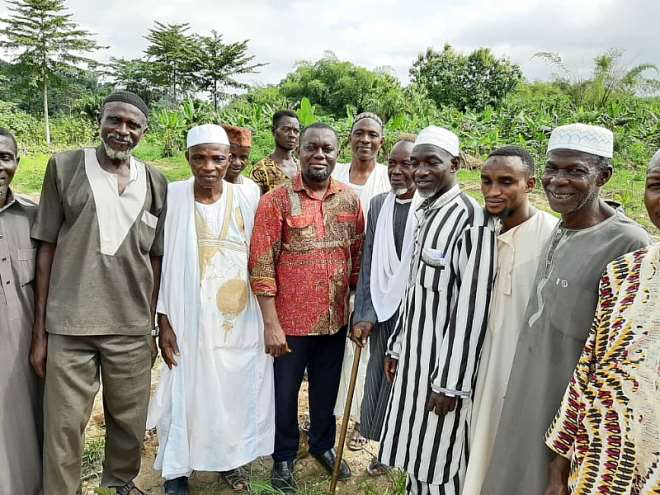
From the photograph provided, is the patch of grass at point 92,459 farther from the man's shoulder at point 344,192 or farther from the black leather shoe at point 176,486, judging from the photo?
the man's shoulder at point 344,192

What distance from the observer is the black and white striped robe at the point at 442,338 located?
2182mm

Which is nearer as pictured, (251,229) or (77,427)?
(77,427)

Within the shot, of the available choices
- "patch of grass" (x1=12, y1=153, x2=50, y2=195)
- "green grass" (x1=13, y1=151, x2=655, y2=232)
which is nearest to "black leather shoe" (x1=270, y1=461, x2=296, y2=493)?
"green grass" (x1=13, y1=151, x2=655, y2=232)

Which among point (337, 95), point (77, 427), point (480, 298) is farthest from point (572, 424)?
point (337, 95)

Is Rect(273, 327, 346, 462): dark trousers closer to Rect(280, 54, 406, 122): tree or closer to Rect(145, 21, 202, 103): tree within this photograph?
Rect(280, 54, 406, 122): tree

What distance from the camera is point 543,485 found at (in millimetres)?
1943

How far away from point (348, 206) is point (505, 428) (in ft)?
5.03

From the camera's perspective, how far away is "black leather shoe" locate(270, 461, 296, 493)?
3.06 meters

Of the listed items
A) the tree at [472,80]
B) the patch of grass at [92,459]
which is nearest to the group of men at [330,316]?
the patch of grass at [92,459]

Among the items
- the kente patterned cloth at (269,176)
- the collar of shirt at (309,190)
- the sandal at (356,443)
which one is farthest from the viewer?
the kente patterned cloth at (269,176)

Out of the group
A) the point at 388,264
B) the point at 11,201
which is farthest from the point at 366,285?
the point at 11,201

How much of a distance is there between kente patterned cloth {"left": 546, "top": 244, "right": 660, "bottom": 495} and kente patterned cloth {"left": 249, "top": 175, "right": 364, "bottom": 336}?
1562mm

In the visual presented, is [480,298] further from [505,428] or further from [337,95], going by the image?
[337,95]

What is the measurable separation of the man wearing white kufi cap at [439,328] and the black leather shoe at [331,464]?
2.58 feet
